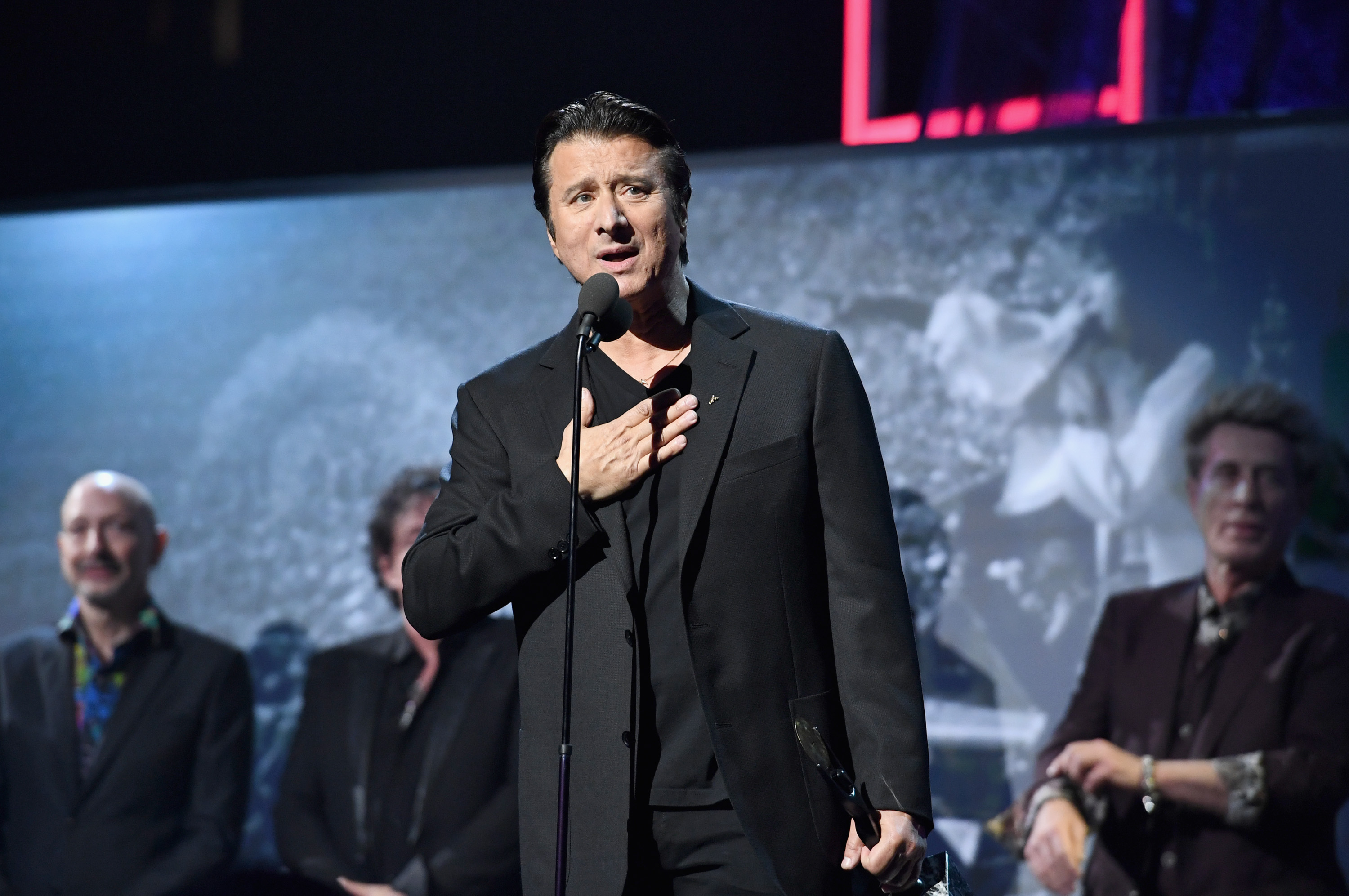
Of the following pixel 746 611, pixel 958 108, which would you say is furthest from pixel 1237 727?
pixel 746 611

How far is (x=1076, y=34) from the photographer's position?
4180 mm

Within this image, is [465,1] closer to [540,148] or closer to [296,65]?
[296,65]

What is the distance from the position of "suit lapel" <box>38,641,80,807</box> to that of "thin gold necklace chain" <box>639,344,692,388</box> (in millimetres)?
3334

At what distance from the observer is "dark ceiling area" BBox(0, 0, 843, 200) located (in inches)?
173

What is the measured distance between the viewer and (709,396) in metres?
1.86

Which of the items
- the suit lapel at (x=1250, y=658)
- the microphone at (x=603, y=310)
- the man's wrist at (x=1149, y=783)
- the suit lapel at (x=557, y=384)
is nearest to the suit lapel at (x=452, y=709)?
the man's wrist at (x=1149, y=783)

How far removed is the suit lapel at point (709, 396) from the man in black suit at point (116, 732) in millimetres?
3023

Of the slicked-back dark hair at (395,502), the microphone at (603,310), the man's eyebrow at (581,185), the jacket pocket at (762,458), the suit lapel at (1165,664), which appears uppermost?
the man's eyebrow at (581,185)

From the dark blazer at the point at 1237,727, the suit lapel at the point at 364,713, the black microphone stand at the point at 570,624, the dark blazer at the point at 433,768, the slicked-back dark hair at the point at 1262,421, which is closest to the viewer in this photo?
the black microphone stand at the point at 570,624

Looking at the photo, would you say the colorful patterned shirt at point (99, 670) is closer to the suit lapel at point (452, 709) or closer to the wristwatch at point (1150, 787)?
the suit lapel at point (452, 709)

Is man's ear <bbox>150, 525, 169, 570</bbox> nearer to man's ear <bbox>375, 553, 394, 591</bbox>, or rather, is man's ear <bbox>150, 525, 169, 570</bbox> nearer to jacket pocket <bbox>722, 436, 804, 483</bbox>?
man's ear <bbox>375, 553, 394, 591</bbox>

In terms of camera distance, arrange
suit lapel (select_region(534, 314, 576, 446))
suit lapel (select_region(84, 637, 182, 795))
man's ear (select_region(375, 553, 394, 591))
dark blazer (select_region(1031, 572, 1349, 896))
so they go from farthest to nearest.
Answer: suit lapel (select_region(84, 637, 182, 795)), man's ear (select_region(375, 553, 394, 591)), dark blazer (select_region(1031, 572, 1349, 896)), suit lapel (select_region(534, 314, 576, 446))

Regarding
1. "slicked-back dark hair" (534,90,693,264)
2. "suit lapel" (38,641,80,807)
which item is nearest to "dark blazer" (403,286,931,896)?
"slicked-back dark hair" (534,90,693,264)

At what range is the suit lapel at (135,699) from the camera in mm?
4445
